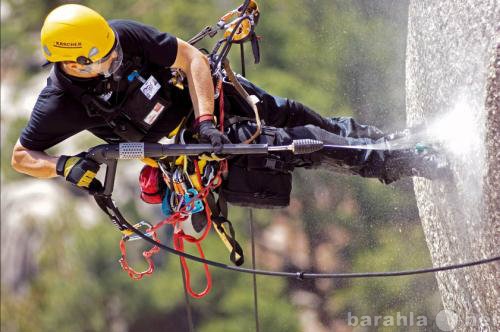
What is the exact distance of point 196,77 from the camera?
262cm

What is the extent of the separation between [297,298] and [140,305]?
5.29ft

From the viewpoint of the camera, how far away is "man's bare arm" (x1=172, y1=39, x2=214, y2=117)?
8.52 ft

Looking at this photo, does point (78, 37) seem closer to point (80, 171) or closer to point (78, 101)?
point (78, 101)

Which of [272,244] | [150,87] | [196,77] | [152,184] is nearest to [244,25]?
[196,77]

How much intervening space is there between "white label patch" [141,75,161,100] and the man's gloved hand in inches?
10.8

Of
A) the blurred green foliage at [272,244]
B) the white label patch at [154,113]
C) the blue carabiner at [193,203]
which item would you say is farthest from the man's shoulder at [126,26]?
the blurred green foliage at [272,244]

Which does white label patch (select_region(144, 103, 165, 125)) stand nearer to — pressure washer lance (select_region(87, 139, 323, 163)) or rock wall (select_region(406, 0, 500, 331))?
pressure washer lance (select_region(87, 139, 323, 163))

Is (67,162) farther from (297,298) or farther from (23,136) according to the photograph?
(297,298)

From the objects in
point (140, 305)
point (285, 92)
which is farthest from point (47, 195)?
point (285, 92)

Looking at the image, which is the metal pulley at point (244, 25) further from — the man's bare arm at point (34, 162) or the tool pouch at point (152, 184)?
the man's bare arm at point (34, 162)

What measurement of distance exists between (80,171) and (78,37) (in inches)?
16.0

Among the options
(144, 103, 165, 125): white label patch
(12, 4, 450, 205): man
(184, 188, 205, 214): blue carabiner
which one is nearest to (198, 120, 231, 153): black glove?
(12, 4, 450, 205): man

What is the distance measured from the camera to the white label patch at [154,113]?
2.61 meters

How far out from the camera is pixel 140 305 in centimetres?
731
